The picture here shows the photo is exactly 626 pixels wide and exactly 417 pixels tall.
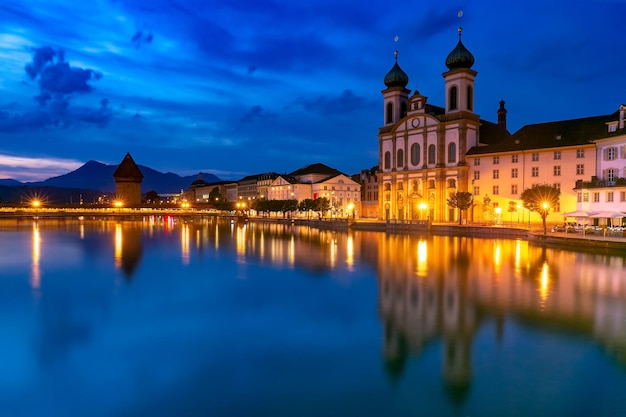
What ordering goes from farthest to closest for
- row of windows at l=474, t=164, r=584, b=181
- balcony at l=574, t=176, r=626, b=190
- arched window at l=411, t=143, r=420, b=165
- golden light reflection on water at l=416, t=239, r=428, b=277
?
arched window at l=411, t=143, r=420, b=165 → row of windows at l=474, t=164, r=584, b=181 → balcony at l=574, t=176, r=626, b=190 → golden light reflection on water at l=416, t=239, r=428, b=277

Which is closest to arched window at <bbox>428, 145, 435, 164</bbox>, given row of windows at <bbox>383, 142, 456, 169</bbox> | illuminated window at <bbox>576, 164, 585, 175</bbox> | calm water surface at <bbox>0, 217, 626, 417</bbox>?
row of windows at <bbox>383, 142, 456, 169</bbox>

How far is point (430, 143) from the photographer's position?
2248 inches

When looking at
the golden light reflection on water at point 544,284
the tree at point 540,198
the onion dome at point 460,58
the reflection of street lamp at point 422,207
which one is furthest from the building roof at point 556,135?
the golden light reflection on water at point 544,284

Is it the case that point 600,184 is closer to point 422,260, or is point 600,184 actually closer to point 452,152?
point 422,260

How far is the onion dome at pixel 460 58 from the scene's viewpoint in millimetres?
55594

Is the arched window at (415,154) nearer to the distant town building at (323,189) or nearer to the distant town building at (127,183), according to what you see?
the distant town building at (323,189)

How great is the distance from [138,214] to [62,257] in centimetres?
7644

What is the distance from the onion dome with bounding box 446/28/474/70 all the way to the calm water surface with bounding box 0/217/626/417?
4009 centimetres

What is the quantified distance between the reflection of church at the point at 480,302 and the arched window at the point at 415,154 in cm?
3461

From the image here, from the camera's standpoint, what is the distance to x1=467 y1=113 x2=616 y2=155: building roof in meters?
43.8

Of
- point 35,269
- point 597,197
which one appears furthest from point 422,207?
point 35,269

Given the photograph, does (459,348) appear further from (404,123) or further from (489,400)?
(404,123)

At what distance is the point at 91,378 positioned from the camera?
8523 mm

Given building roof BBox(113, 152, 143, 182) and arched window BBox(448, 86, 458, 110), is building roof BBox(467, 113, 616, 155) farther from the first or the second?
building roof BBox(113, 152, 143, 182)
